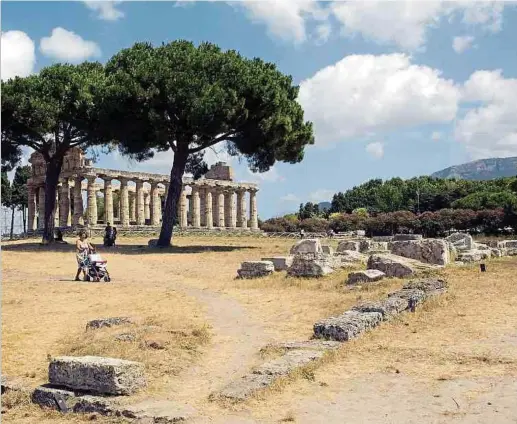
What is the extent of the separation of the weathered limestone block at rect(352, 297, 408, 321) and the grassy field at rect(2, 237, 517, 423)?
0.27 metres

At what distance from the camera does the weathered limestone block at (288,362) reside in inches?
347

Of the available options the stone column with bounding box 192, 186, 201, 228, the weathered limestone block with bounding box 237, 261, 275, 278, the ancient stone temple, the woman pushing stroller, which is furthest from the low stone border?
the stone column with bounding box 192, 186, 201, 228

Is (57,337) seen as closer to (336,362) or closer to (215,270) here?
(336,362)

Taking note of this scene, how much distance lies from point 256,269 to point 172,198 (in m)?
15.0

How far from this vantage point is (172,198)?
116 feet

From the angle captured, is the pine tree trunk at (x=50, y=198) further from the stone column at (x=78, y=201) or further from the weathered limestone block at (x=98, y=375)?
the weathered limestone block at (x=98, y=375)

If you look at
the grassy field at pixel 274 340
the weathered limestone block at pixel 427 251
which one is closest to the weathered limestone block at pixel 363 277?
the grassy field at pixel 274 340

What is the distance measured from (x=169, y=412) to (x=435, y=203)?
9203 centimetres

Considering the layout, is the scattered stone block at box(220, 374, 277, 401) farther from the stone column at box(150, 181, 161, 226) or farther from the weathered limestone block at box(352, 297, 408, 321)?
the stone column at box(150, 181, 161, 226)

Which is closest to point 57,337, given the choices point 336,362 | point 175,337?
point 175,337

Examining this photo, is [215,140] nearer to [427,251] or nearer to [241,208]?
[427,251]

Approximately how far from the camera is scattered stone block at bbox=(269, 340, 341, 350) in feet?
33.9

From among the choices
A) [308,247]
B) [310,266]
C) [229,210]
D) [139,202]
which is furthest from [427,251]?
[229,210]

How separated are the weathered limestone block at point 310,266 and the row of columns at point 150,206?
34.4m
